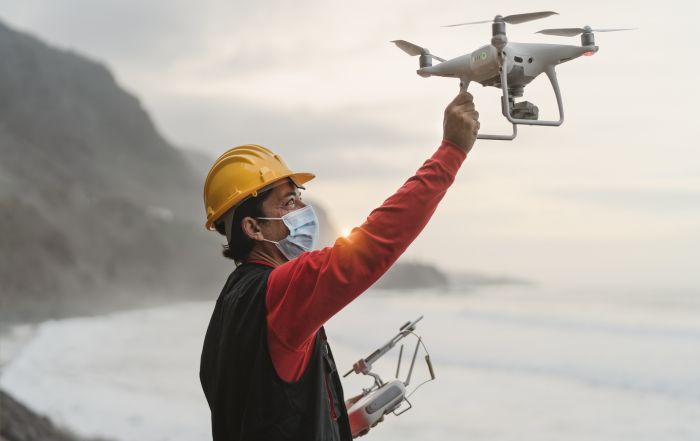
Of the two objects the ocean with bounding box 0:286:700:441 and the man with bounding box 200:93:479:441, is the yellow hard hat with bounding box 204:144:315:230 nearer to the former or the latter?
the man with bounding box 200:93:479:441

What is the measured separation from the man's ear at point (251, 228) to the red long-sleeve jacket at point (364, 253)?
1.48 ft

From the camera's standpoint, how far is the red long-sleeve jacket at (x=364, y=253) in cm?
233

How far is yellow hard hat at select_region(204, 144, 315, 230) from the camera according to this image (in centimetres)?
295

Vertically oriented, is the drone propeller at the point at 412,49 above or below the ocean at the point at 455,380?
above

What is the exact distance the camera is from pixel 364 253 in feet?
7.65

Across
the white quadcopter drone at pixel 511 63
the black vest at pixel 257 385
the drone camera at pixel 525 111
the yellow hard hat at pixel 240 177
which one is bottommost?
the black vest at pixel 257 385

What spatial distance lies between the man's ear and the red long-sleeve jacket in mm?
452

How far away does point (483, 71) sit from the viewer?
254 cm

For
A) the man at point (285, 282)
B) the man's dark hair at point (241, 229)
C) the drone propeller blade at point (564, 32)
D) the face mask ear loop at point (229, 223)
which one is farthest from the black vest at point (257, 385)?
the drone propeller blade at point (564, 32)

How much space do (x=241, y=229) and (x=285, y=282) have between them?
49cm

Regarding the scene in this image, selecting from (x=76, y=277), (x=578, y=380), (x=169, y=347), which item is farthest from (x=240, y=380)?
(x=76, y=277)

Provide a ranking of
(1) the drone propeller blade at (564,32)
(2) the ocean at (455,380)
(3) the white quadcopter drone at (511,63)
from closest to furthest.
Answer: (3) the white quadcopter drone at (511,63)
(1) the drone propeller blade at (564,32)
(2) the ocean at (455,380)

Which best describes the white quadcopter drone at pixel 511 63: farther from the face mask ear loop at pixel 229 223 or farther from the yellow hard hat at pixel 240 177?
the face mask ear loop at pixel 229 223

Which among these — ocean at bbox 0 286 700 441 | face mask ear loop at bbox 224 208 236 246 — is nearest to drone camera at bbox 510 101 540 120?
face mask ear loop at bbox 224 208 236 246
